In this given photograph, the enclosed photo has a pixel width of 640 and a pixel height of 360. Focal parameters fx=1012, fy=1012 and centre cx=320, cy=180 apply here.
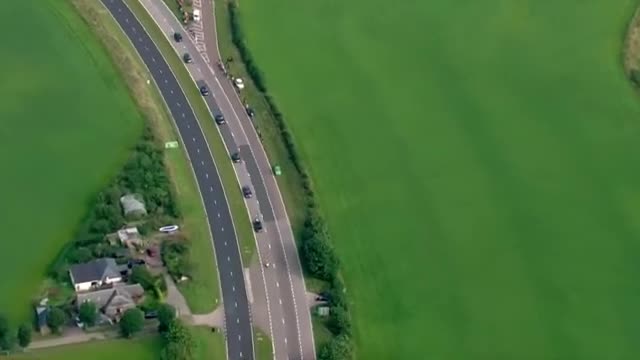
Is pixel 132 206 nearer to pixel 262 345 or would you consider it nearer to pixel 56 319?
pixel 56 319

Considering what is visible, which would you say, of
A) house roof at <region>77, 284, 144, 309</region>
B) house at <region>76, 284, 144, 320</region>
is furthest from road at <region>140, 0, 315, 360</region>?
house roof at <region>77, 284, 144, 309</region>


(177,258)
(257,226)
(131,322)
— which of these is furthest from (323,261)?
(131,322)

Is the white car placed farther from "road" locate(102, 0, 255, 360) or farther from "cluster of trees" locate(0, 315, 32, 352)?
"cluster of trees" locate(0, 315, 32, 352)

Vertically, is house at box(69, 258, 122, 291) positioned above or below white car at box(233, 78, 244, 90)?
below

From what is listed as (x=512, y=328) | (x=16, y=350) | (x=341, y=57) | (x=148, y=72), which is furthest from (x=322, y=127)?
(x=16, y=350)

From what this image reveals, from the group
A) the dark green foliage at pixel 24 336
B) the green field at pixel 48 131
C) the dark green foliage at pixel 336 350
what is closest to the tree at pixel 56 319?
the dark green foliage at pixel 24 336

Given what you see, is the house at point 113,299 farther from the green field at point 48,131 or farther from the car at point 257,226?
the car at point 257,226

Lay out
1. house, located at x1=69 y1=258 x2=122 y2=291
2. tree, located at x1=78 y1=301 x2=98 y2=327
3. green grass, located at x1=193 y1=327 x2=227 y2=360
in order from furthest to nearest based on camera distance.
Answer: house, located at x1=69 y1=258 x2=122 y2=291 < tree, located at x1=78 y1=301 x2=98 y2=327 < green grass, located at x1=193 y1=327 x2=227 y2=360
